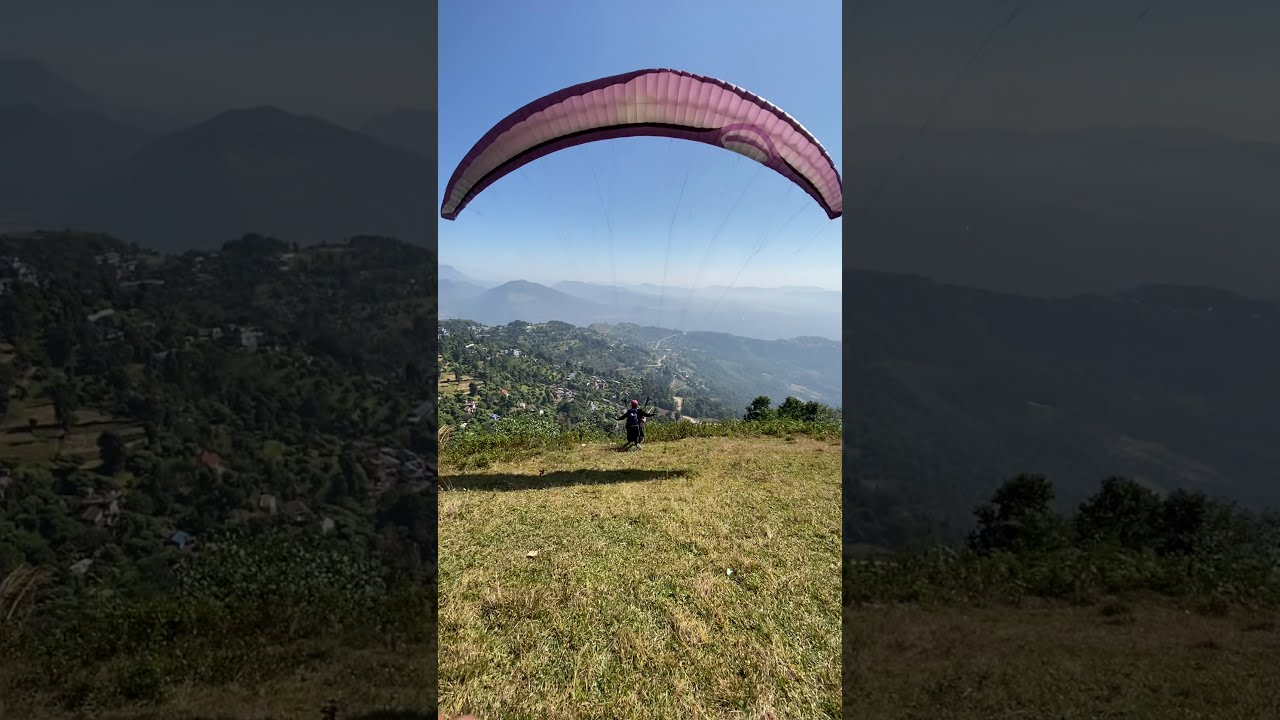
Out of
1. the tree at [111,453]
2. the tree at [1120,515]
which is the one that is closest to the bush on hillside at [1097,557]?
the tree at [1120,515]

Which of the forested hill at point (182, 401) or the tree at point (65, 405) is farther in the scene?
the tree at point (65, 405)

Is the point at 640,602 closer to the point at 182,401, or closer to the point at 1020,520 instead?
the point at 1020,520

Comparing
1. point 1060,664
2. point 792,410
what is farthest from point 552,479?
point 792,410

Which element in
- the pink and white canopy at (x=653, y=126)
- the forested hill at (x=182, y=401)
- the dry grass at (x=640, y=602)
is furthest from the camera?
the forested hill at (x=182, y=401)

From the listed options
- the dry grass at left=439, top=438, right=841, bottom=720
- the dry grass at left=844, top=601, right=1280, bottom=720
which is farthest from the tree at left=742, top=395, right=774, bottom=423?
the dry grass at left=844, top=601, right=1280, bottom=720

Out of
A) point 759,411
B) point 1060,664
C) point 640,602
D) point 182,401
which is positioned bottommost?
point 640,602

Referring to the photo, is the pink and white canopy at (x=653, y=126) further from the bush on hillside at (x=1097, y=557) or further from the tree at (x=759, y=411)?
the tree at (x=759, y=411)
